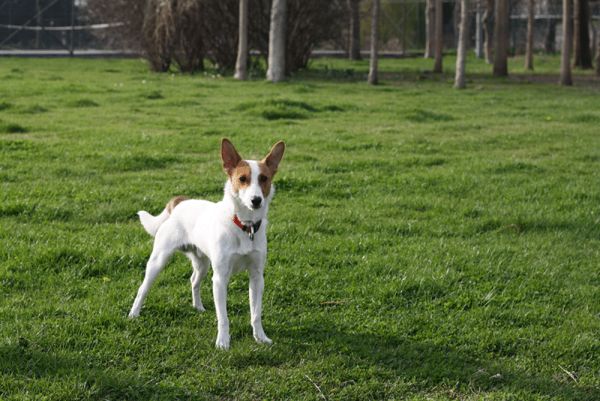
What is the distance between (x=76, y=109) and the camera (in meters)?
13.7

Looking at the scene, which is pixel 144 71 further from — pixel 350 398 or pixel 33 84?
pixel 350 398

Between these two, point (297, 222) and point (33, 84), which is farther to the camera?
point (33, 84)

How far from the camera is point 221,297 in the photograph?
3.59 meters

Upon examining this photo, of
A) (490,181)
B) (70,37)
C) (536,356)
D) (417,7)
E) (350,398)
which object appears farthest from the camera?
(417,7)

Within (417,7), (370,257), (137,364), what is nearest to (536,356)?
(370,257)

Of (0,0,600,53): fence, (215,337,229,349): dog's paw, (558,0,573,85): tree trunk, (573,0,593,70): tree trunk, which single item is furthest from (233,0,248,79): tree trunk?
(215,337,229,349): dog's paw

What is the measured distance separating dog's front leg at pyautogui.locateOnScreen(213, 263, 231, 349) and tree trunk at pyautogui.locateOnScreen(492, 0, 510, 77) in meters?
24.5

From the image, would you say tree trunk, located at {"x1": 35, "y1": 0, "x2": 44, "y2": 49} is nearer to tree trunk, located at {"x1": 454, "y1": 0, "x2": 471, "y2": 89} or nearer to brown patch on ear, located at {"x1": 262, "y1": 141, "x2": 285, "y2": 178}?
tree trunk, located at {"x1": 454, "y1": 0, "x2": 471, "y2": 89}

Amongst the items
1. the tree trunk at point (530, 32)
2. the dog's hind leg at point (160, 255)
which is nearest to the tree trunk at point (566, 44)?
the tree trunk at point (530, 32)

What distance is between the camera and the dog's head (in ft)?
10.8

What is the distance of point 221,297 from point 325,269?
1596 millimetres

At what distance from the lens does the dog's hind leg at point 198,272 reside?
161 inches

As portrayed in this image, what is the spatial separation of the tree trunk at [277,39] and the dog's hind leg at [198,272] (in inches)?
709

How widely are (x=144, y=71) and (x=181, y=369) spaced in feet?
79.5
